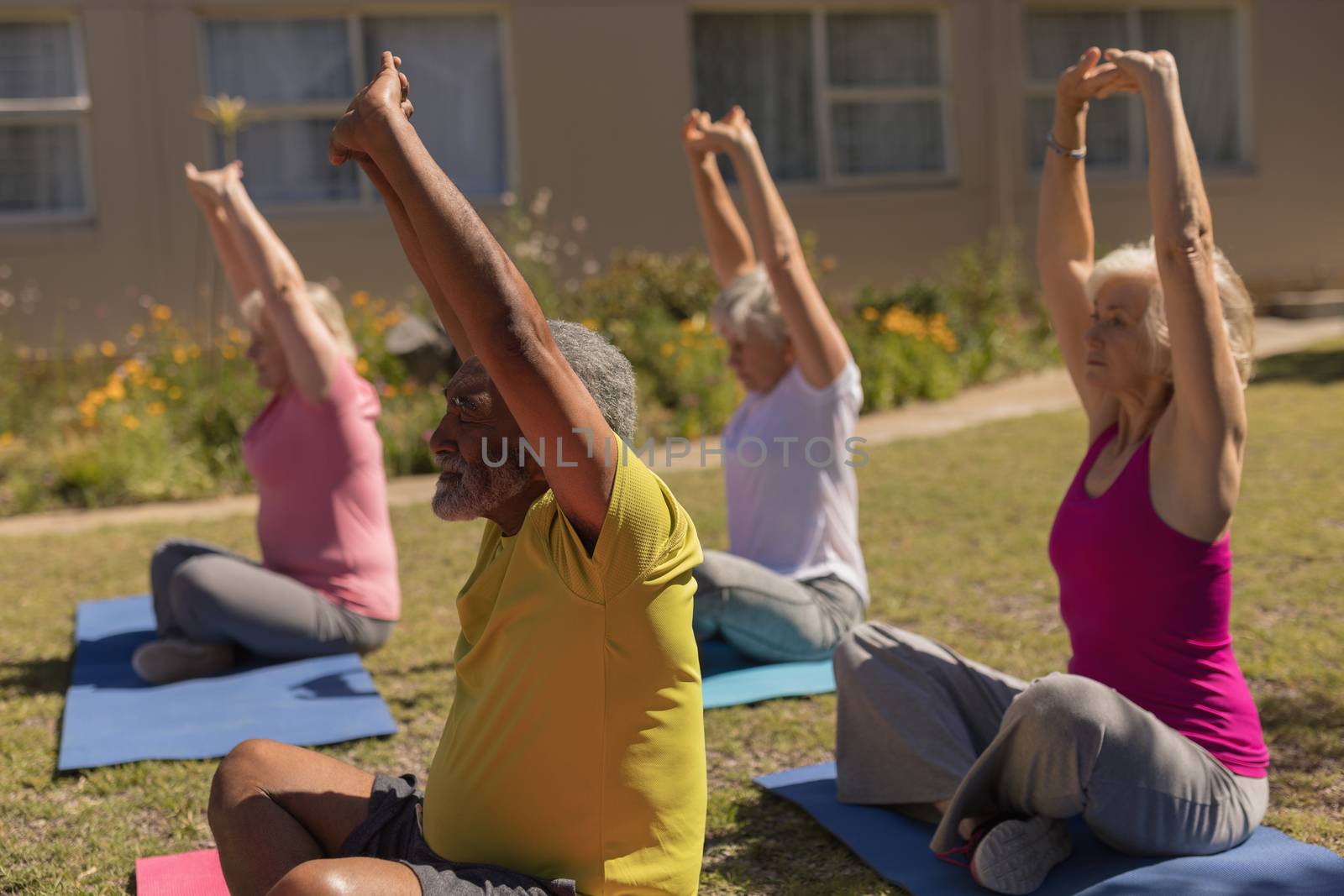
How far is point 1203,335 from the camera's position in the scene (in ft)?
9.12

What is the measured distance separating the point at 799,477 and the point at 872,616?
1.11m

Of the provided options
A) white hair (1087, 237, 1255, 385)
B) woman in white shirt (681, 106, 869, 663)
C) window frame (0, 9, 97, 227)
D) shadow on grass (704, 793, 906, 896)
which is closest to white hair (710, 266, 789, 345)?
woman in white shirt (681, 106, 869, 663)

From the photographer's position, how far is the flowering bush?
8.61m

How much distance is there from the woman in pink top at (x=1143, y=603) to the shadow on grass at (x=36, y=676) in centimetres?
309

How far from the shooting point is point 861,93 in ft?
43.1

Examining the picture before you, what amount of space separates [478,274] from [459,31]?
10.6m

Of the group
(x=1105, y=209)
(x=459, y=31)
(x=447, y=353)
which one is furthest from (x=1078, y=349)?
(x=1105, y=209)

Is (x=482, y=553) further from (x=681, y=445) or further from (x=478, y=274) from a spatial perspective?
(x=681, y=445)

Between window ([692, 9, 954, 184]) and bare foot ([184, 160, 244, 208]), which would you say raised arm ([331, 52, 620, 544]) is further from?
window ([692, 9, 954, 184])

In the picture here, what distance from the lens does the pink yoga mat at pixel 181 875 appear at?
10.2ft

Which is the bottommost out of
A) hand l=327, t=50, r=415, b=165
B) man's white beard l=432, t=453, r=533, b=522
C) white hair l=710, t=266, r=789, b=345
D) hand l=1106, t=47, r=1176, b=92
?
man's white beard l=432, t=453, r=533, b=522

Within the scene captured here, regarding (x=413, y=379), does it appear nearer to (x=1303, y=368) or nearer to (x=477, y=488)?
(x=1303, y=368)

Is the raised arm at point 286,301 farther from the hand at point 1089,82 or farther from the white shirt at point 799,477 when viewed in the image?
the hand at point 1089,82

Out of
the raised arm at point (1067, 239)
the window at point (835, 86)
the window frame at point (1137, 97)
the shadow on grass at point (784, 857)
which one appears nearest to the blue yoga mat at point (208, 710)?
the shadow on grass at point (784, 857)
